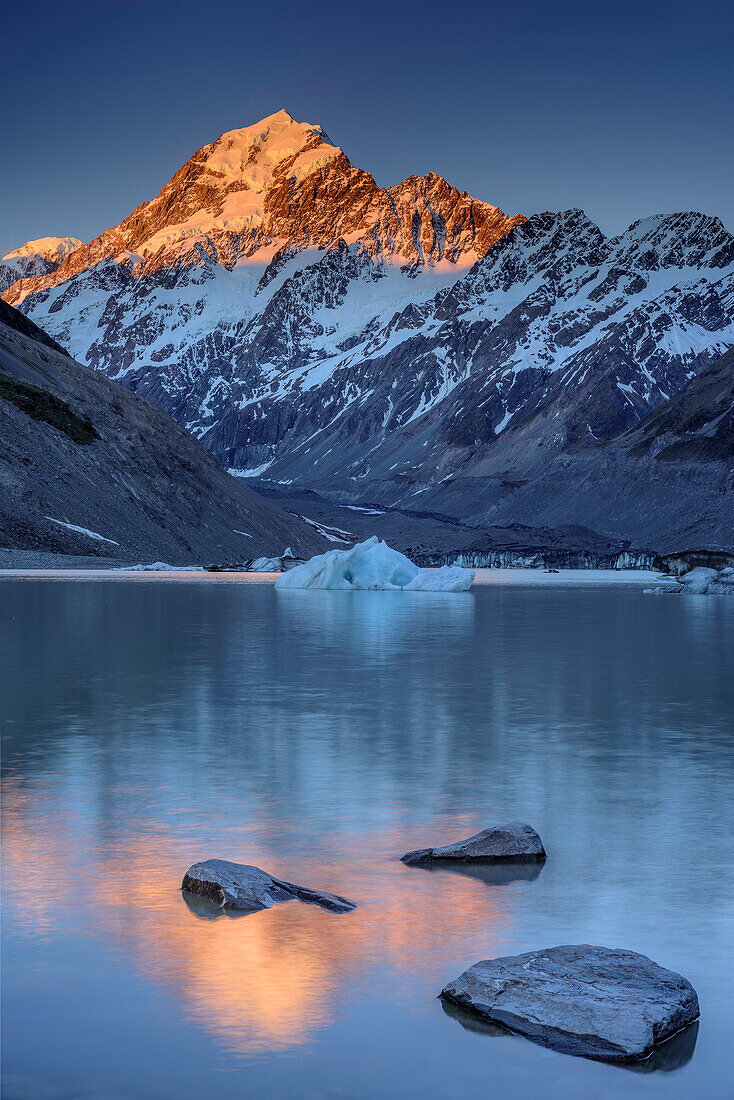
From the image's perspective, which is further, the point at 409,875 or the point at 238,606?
the point at 238,606

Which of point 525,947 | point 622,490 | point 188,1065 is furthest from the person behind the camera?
point 622,490

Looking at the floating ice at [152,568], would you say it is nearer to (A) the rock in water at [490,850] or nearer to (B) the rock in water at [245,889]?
(A) the rock in water at [490,850]

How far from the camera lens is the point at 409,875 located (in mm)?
9070

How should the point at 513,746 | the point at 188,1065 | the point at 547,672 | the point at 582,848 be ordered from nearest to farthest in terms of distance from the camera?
the point at 188,1065, the point at 582,848, the point at 513,746, the point at 547,672

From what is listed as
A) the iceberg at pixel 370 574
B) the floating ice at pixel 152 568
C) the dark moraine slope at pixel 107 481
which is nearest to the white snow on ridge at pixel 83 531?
the dark moraine slope at pixel 107 481

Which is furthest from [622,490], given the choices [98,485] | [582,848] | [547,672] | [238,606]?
[582,848]

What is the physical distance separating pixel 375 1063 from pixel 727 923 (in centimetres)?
308

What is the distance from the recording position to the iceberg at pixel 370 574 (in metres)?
71.1

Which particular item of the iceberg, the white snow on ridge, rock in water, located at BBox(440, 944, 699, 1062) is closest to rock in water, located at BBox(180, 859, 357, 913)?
rock in water, located at BBox(440, 944, 699, 1062)

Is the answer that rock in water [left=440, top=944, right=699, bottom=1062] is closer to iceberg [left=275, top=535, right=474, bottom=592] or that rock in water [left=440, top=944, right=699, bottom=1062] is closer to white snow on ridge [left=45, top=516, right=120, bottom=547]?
iceberg [left=275, top=535, right=474, bottom=592]

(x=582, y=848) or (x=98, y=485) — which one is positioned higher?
(x=98, y=485)

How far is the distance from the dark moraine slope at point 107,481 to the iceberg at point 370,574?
990 inches

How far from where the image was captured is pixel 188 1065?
5.82 meters

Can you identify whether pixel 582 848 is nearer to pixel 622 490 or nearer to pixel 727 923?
pixel 727 923
